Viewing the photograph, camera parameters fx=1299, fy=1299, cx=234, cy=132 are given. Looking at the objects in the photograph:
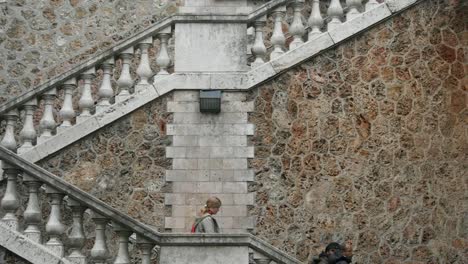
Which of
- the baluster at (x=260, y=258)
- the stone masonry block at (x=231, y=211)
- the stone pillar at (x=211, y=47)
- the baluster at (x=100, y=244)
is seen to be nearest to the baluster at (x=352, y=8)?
the stone pillar at (x=211, y=47)

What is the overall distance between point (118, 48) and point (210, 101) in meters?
1.28

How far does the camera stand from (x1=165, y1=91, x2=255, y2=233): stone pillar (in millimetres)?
15570

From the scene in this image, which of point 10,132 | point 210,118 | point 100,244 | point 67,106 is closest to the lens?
point 100,244

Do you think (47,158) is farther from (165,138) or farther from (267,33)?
(267,33)

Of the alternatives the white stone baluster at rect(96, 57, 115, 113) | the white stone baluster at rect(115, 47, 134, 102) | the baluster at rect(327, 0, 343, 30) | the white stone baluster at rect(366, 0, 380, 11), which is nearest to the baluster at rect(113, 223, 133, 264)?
the white stone baluster at rect(96, 57, 115, 113)

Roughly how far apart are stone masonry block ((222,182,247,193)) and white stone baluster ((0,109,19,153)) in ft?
8.30

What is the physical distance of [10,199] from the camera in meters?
13.7

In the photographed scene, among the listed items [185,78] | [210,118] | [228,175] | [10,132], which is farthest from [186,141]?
[10,132]

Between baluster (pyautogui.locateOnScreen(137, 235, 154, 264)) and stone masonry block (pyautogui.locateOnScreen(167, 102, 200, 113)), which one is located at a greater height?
stone masonry block (pyautogui.locateOnScreen(167, 102, 200, 113))

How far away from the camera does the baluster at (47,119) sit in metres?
15.4

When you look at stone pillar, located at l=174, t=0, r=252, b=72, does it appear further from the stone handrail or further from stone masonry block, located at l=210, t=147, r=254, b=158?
stone masonry block, located at l=210, t=147, r=254, b=158

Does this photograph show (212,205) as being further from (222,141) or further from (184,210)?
(222,141)

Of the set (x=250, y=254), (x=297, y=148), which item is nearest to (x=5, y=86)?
(x=297, y=148)

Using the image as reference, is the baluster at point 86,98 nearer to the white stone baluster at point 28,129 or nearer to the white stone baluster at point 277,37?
the white stone baluster at point 28,129
